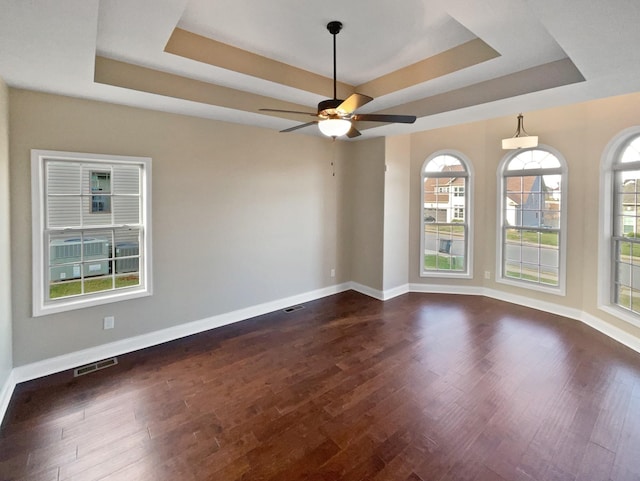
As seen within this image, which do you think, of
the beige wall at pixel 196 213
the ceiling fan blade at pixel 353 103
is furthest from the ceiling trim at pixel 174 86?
the ceiling fan blade at pixel 353 103

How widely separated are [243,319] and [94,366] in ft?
5.61

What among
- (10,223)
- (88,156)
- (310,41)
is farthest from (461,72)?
(10,223)

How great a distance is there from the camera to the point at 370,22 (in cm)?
253

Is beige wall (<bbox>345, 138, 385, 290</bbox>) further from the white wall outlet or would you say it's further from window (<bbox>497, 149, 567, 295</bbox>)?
the white wall outlet

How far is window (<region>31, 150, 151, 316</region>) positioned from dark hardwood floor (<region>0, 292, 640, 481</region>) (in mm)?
789

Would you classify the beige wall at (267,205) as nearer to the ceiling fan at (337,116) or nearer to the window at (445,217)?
the window at (445,217)

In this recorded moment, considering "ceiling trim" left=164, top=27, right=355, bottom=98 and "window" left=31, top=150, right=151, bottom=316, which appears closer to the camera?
"ceiling trim" left=164, top=27, right=355, bottom=98

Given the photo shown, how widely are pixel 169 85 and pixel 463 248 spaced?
16.5 ft

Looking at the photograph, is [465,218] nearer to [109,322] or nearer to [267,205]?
[267,205]

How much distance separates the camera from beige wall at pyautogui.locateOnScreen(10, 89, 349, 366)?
9.32 ft

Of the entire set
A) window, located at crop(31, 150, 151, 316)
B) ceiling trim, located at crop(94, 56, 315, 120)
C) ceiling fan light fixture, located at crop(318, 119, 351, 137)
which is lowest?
window, located at crop(31, 150, 151, 316)

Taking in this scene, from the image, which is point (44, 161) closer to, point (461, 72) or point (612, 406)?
point (461, 72)

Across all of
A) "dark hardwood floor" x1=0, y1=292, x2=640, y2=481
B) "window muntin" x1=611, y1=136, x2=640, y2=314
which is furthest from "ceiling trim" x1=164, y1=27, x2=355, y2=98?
"window muntin" x1=611, y1=136, x2=640, y2=314

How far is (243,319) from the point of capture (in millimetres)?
4293
